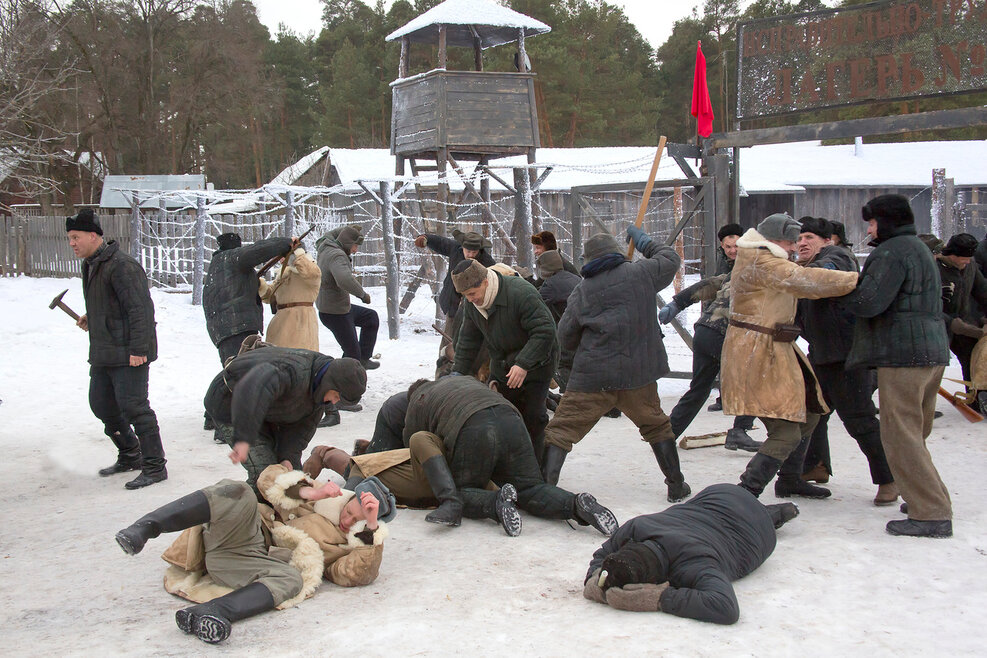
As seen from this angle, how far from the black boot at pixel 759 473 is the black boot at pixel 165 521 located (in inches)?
117

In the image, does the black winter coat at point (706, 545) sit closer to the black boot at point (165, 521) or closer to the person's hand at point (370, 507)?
the person's hand at point (370, 507)

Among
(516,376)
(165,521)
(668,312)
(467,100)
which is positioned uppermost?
(467,100)

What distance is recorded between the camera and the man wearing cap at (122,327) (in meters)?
6.11

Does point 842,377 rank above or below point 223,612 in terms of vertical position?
above

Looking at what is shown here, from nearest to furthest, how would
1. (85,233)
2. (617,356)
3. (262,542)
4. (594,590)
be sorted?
(594,590) → (262,542) → (617,356) → (85,233)

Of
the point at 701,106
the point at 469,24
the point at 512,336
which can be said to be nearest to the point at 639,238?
the point at 512,336

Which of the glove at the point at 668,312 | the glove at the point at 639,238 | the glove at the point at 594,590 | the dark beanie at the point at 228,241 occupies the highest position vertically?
the dark beanie at the point at 228,241

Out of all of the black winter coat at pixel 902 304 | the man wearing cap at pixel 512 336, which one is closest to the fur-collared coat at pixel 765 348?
the black winter coat at pixel 902 304

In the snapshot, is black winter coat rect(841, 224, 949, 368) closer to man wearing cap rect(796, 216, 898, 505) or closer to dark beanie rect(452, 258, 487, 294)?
man wearing cap rect(796, 216, 898, 505)

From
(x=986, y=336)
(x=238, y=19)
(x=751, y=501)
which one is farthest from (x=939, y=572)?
(x=238, y=19)

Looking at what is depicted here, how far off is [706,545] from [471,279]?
2300 mm

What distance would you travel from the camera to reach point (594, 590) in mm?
3844

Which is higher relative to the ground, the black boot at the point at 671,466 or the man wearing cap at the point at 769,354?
the man wearing cap at the point at 769,354

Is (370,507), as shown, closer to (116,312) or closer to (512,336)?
(512,336)
